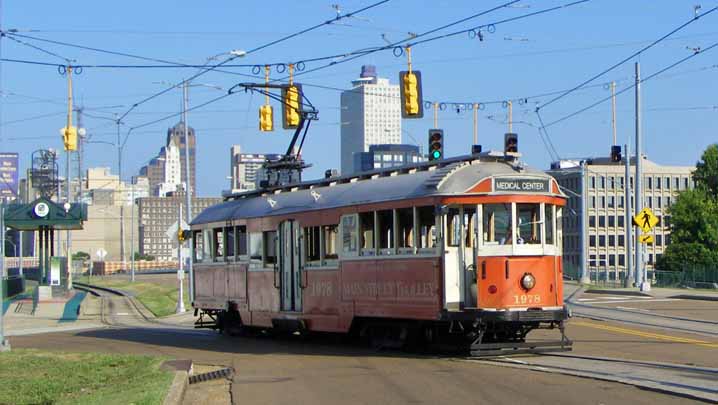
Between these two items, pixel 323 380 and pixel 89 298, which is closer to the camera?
pixel 323 380

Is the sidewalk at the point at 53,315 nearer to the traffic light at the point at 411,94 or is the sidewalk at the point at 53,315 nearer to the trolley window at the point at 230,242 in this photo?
the trolley window at the point at 230,242

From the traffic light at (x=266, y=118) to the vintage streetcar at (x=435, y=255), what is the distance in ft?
32.7

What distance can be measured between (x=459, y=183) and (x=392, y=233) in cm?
182

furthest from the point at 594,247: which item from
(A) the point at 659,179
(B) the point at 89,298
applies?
(B) the point at 89,298

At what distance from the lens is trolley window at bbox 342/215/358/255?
2019 centimetres

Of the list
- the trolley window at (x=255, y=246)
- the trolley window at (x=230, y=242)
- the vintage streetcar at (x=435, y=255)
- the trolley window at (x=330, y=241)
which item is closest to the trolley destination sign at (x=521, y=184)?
the vintage streetcar at (x=435, y=255)

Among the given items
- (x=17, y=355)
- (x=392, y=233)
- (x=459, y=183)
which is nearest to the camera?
(x=459, y=183)

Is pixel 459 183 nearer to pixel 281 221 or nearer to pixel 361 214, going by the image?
pixel 361 214

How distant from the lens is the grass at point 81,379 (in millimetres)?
14547

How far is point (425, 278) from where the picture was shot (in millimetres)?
18047

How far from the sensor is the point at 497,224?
59.0 feet

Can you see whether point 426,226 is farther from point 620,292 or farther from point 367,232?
point 620,292

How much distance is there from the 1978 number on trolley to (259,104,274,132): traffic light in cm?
1584

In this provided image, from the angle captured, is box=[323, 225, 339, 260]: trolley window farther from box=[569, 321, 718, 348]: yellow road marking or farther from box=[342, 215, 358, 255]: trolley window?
box=[569, 321, 718, 348]: yellow road marking
